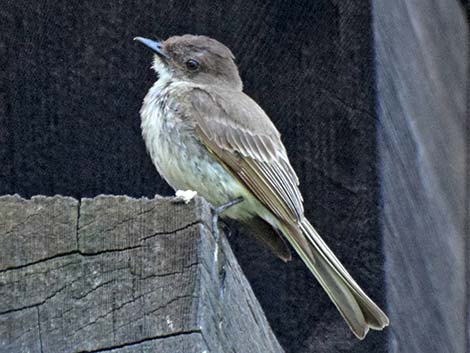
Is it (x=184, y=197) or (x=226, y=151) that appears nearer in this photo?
(x=184, y=197)

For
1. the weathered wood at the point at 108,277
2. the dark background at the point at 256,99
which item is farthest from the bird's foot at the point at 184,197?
the dark background at the point at 256,99

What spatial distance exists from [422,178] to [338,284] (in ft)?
1.90

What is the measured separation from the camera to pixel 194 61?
5.75 m

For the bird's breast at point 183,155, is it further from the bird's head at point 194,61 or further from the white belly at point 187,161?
the bird's head at point 194,61

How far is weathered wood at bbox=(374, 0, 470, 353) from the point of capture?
4.14m

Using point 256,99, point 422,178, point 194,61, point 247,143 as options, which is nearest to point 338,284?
point 422,178

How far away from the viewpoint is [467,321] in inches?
187

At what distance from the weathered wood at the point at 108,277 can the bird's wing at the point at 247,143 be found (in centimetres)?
176

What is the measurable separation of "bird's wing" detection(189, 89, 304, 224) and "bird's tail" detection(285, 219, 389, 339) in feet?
0.72

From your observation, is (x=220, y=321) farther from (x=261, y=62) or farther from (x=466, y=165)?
(x=466, y=165)

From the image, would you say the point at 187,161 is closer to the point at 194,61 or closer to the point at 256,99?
the point at 256,99

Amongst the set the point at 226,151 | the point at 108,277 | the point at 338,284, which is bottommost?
the point at 226,151

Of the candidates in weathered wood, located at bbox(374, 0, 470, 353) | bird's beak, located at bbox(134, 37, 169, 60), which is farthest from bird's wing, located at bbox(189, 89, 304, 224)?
weathered wood, located at bbox(374, 0, 470, 353)

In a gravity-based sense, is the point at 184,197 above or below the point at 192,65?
above
